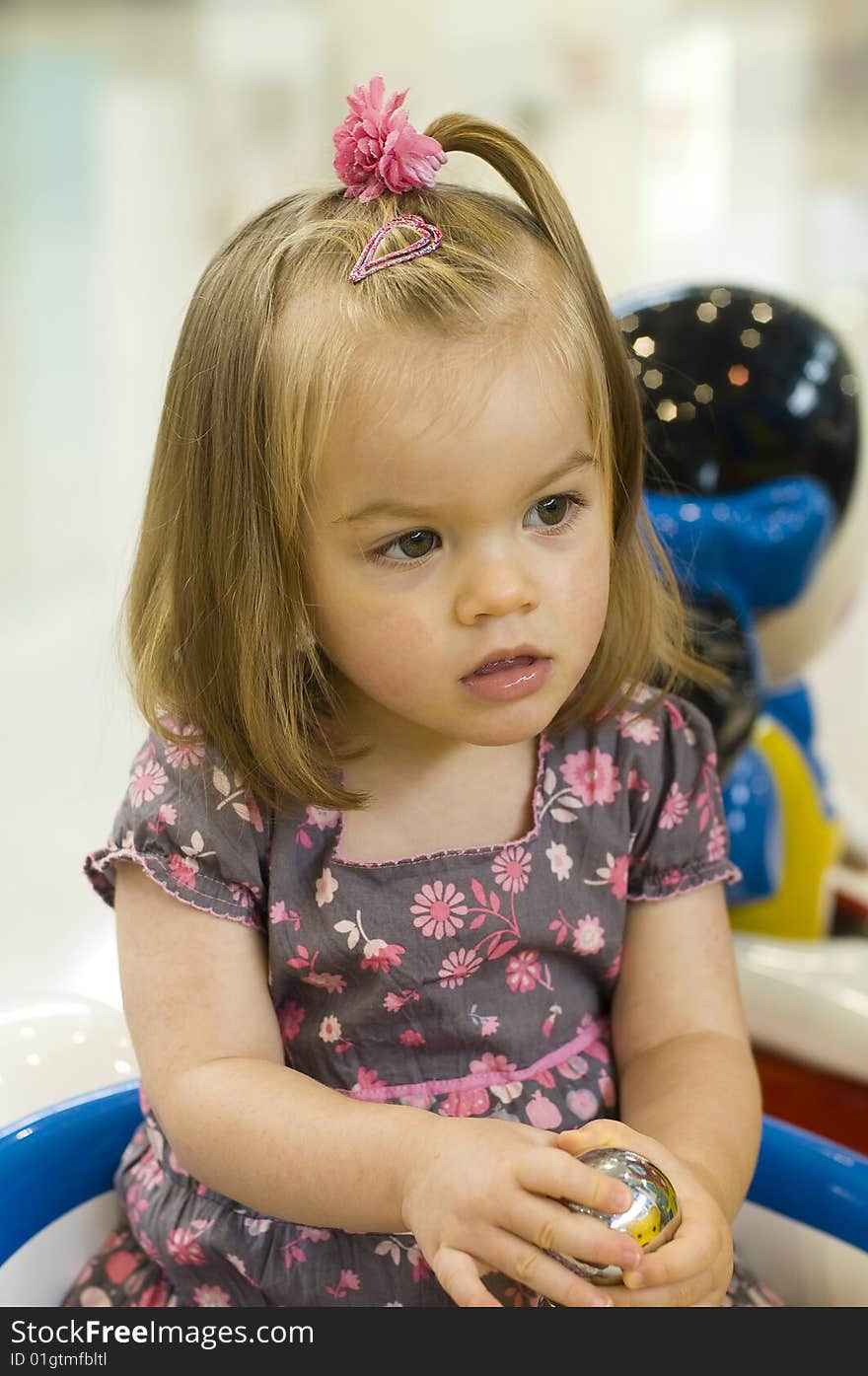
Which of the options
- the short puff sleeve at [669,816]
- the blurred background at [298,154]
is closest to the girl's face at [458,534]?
the short puff sleeve at [669,816]

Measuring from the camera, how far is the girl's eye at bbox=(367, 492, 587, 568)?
0.52m

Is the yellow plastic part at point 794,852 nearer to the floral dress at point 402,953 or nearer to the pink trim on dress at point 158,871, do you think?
the floral dress at point 402,953

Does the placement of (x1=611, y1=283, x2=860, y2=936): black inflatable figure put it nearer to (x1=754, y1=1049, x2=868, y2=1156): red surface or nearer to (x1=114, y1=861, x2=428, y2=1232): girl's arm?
(x1=754, y1=1049, x2=868, y2=1156): red surface

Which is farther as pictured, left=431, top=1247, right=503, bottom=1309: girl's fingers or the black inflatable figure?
the black inflatable figure

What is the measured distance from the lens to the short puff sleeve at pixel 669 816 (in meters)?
0.65

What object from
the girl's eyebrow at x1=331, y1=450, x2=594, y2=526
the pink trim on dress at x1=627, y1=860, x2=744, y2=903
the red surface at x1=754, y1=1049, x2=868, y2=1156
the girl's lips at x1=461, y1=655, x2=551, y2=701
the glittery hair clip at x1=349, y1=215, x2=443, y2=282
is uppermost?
the glittery hair clip at x1=349, y1=215, x2=443, y2=282

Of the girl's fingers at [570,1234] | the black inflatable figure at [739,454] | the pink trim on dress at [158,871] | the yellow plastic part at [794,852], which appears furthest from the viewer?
the yellow plastic part at [794,852]

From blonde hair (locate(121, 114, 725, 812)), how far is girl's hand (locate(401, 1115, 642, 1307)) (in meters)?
0.16

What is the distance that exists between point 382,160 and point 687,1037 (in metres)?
0.37

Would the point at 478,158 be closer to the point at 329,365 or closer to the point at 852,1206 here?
the point at 329,365

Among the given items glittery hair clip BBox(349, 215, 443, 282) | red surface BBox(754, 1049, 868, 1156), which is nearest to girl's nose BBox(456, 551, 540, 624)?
glittery hair clip BBox(349, 215, 443, 282)

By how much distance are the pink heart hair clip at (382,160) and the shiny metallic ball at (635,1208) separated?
1.01 feet

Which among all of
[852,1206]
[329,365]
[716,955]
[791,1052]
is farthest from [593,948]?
[791,1052]

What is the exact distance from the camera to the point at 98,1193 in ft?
2.21
